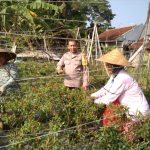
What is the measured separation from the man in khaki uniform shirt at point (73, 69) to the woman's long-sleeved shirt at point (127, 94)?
1667 millimetres

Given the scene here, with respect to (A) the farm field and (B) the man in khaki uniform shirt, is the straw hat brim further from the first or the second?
(B) the man in khaki uniform shirt

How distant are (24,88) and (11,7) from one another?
811 centimetres

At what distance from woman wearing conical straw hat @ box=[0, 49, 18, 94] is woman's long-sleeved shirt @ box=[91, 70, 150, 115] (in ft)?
4.05

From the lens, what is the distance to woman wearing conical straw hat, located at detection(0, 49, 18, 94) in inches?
192

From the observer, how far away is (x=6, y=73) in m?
5.10

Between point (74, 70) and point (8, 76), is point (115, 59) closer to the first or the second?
point (8, 76)

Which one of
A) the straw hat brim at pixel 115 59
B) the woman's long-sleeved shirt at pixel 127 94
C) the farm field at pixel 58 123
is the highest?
the straw hat brim at pixel 115 59

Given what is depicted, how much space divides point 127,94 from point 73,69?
6.53 feet

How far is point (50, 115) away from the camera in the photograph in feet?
14.6

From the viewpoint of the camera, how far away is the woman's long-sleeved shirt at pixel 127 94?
4203 mm

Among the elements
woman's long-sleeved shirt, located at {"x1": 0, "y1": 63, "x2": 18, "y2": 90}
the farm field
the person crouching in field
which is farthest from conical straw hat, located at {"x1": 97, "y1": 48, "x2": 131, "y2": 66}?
woman's long-sleeved shirt, located at {"x1": 0, "y1": 63, "x2": 18, "y2": 90}

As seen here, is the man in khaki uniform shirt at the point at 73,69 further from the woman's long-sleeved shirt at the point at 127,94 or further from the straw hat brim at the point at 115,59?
the woman's long-sleeved shirt at the point at 127,94

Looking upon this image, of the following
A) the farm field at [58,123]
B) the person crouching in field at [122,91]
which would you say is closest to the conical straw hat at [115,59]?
the person crouching in field at [122,91]

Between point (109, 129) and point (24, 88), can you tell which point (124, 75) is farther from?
point (24, 88)
